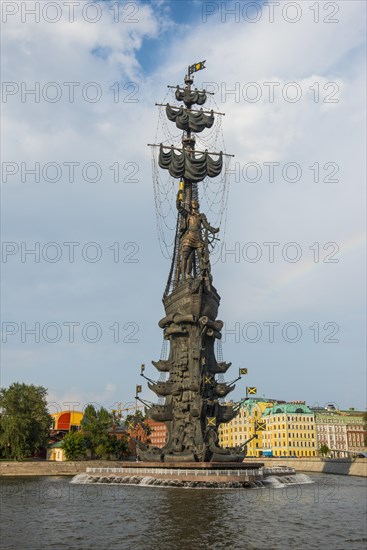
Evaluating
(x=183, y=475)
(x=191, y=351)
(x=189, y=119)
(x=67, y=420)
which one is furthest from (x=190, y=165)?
(x=67, y=420)

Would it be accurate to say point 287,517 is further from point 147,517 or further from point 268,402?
point 268,402

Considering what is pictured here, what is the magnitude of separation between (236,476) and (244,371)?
2234 centimetres

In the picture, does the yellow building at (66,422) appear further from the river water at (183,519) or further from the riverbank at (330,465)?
the river water at (183,519)

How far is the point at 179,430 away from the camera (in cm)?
7025

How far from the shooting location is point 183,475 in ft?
188

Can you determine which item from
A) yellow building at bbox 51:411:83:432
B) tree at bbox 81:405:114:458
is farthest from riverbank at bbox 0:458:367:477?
yellow building at bbox 51:411:83:432

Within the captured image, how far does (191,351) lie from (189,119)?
118 ft

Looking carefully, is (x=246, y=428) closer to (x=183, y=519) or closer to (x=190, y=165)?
(x=190, y=165)

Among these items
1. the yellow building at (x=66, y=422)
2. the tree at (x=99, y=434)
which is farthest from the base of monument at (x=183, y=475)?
the yellow building at (x=66, y=422)

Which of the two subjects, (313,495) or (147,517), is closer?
(147,517)

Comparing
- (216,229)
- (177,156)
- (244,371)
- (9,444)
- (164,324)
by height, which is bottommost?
(9,444)

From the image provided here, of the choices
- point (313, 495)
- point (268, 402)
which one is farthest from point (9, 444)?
point (268, 402)

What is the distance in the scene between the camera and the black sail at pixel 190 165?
276 feet

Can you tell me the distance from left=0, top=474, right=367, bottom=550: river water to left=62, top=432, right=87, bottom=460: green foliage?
47.6m
